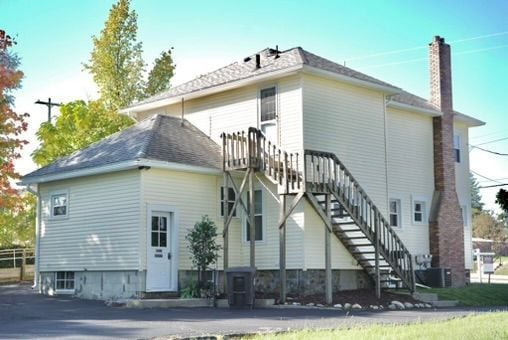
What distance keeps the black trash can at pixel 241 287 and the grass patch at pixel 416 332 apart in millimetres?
6346

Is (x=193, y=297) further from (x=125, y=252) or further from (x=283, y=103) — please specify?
(x=283, y=103)

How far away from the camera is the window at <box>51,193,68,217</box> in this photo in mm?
23997

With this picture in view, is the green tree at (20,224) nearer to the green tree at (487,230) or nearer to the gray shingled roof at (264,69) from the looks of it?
the gray shingled roof at (264,69)

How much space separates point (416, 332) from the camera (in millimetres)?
12406

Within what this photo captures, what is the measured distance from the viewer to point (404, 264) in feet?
75.8

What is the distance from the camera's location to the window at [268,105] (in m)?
23.2

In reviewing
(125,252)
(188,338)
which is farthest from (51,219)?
(188,338)

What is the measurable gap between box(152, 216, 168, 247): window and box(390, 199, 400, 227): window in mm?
8424

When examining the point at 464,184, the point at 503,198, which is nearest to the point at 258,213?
the point at 503,198

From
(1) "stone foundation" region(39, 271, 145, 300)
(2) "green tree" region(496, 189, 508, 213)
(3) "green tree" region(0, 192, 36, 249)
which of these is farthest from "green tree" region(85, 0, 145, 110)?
(2) "green tree" region(496, 189, 508, 213)

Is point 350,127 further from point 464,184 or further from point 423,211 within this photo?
point 464,184

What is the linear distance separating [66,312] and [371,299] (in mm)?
8752

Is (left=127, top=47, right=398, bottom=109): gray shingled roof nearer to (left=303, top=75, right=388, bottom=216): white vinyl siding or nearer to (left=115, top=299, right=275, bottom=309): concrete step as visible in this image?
(left=303, top=75, right=388, bottom=216): white vinyl siding

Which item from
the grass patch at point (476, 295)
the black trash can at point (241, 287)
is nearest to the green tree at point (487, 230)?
the grass patch at point (476, 295)
